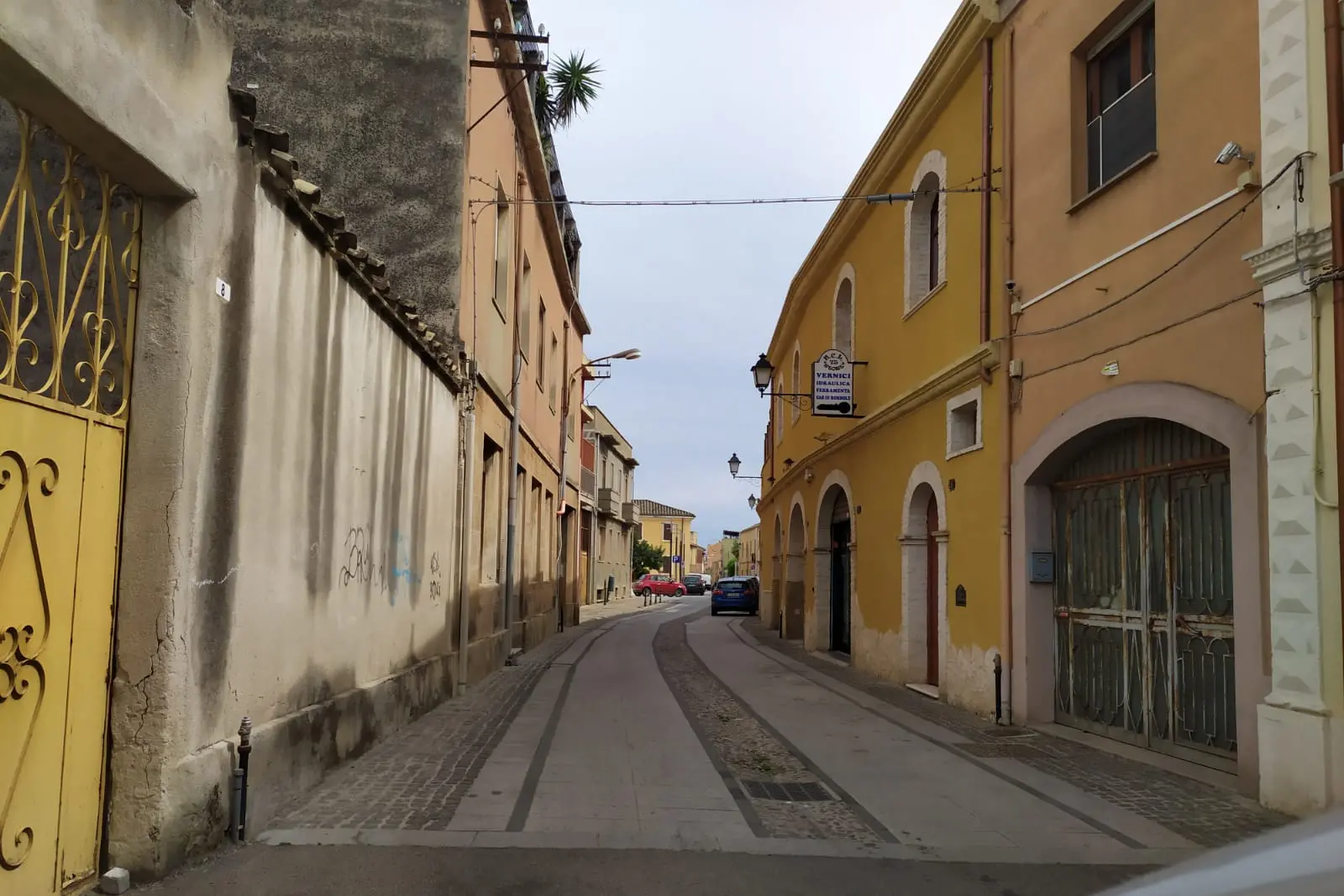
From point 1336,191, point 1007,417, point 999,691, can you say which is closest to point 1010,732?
point 999,691

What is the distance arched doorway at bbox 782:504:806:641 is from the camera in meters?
22.6

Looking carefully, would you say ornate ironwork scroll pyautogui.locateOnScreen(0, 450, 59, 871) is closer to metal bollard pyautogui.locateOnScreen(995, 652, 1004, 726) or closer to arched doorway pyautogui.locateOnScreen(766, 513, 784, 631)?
metal bollard pyautogui.locateOnScreen(995, 652, 1004, 726)

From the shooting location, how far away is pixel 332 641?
23.0 feet

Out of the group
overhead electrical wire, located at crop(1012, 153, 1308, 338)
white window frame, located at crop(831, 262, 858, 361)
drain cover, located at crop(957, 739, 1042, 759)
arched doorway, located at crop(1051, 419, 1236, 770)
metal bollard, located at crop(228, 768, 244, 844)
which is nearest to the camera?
metal bollard, located at crop(228, 768, 244, 844)

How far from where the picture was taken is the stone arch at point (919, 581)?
41.7 feet

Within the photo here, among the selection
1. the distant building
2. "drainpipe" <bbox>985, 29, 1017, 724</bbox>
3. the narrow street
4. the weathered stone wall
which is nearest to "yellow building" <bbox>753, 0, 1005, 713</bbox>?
"drainpipe" <bbox>985, 29, 1017, 724</bbox>

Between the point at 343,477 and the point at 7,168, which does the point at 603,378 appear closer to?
the point at 343,477

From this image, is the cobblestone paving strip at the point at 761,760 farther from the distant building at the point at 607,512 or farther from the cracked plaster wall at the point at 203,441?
the distant building at the point at 607,512

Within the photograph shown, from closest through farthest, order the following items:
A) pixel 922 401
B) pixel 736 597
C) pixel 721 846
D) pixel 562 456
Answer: pixel 721 846 → pixel 922 401 → pixel 562 456 → pixel 736 597

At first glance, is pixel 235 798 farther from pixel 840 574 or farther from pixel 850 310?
pixel 840 574

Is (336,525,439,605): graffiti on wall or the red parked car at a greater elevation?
(336,525,439,605): graffiti on wall

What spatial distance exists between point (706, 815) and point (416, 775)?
6.97 feet

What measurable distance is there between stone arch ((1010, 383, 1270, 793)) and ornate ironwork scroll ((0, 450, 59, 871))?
21.8ft

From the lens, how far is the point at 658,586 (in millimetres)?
58594
